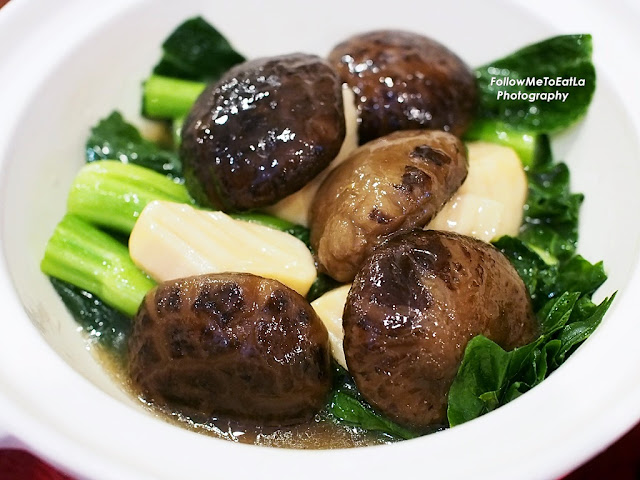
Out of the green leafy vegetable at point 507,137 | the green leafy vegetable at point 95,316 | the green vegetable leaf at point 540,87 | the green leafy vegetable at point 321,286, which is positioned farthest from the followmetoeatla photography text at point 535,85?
the green leafy vegetable at point 95,316

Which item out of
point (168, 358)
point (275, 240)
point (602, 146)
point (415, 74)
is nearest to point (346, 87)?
point (415, 74)

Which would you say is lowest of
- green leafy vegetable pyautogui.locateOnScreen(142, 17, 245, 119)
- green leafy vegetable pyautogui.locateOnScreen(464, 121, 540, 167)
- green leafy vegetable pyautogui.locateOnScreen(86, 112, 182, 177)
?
green leafy vegetable pyautogui.locateOnScreen(86, 112, 182, 177)

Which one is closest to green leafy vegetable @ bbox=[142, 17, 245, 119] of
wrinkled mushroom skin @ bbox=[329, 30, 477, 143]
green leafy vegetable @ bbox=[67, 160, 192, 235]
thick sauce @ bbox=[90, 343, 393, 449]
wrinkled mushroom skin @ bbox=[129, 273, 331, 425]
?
green leafy vegetable @ bbox=[67, 160, 192, 235]

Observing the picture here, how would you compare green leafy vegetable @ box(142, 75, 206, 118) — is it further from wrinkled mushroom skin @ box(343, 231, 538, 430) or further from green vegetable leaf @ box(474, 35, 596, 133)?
wrinkled mushroom skin @ box(343, 231, 538, 430)

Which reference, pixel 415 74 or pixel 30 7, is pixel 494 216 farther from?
pixel 30 7

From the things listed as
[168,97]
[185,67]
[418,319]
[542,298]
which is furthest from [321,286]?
[185,67]
